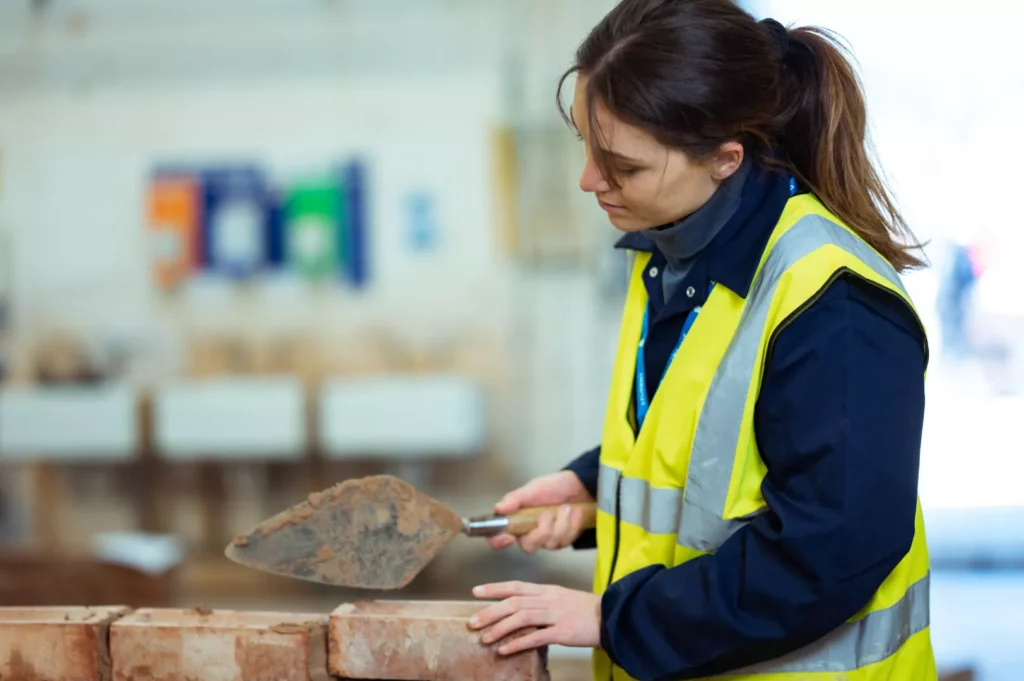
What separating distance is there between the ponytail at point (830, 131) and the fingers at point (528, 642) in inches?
25.2

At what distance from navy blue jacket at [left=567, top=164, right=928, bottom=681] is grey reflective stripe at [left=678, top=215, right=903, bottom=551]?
0.03 metres

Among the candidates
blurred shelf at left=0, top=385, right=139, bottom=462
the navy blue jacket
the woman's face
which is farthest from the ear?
blurred shelf at left=0, top=385, right=139, bottom=462

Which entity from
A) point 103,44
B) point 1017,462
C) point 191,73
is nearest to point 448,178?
point 191,73

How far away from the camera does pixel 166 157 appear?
423 cm

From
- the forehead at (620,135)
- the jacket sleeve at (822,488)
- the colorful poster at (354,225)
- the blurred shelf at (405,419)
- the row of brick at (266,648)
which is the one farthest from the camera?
the colorful poster at (354,225)

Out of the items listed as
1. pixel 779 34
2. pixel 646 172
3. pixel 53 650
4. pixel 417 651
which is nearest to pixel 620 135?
pixel 646 172

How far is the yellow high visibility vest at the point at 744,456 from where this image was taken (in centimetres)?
111

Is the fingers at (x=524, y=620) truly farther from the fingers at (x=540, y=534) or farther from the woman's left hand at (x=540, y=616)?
the fingers at (x=540, y=534)

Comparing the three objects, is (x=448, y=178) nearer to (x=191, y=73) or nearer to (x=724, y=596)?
(x=191, y=73)

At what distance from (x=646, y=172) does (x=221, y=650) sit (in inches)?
32.9

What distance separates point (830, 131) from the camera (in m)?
1.21

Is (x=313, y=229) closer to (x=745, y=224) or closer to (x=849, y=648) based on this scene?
(x=745, y=224)

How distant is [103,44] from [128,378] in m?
1.46

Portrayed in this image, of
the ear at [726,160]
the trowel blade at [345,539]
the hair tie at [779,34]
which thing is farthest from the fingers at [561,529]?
the hair tie at [779,34]
